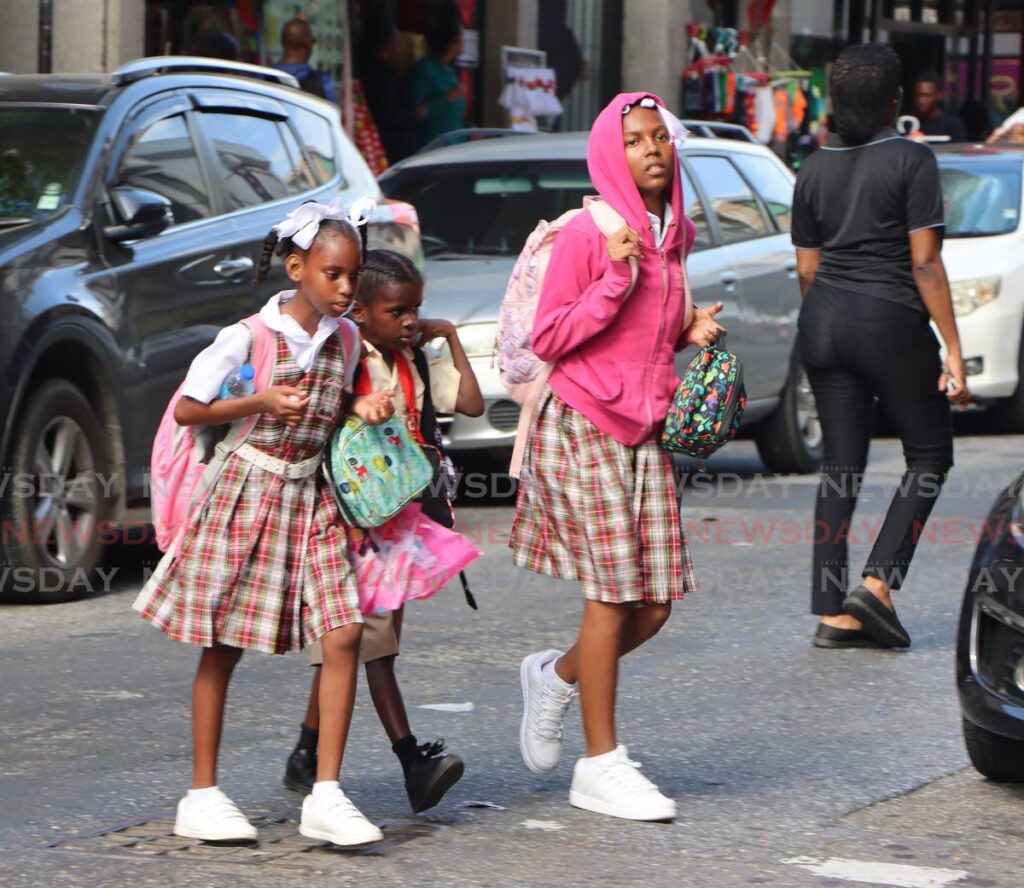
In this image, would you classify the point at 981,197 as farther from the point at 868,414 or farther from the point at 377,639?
→ the point at 377,639

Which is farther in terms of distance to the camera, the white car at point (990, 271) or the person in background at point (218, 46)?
the person in background at point (218, 46)

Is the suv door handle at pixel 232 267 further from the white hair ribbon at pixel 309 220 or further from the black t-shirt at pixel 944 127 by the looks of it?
the black t-shirt at pixel 944 127

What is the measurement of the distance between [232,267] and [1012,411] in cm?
683

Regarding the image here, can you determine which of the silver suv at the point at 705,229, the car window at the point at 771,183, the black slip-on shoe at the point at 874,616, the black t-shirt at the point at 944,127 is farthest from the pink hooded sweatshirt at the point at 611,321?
the black t-shirt at the point at 944,127

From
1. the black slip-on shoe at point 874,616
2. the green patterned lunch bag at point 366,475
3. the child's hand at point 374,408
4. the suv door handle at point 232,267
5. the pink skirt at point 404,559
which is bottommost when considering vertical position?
the black slip-on shoe at point 874,616

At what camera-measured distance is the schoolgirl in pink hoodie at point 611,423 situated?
17.1ft

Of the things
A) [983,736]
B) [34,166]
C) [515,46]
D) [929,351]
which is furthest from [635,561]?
[515,46]

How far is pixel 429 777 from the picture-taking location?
5.06 m

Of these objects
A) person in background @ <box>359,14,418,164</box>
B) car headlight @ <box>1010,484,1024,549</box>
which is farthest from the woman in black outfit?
person in background @ <box>359,14,418,164</box>

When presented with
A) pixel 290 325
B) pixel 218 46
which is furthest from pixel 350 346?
pixel 218 46

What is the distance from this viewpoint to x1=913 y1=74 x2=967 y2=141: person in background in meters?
20.3

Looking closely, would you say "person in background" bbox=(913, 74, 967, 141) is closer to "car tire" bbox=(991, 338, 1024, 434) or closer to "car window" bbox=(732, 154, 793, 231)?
"car tire" bbox=(991, 338, 1024, 434)

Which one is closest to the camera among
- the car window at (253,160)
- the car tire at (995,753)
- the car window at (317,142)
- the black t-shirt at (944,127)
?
the car tire at (995,753)

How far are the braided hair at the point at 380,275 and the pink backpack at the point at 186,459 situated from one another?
0.29m
